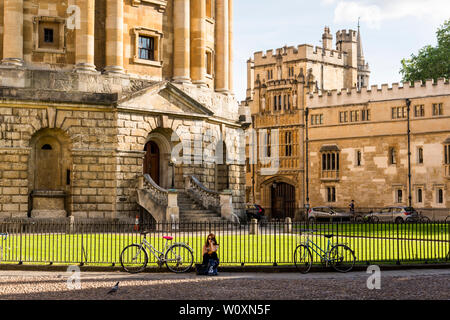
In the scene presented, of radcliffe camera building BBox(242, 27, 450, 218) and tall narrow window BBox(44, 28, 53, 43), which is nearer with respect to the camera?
tall narrow window BBox(44, 28, 53, 43)

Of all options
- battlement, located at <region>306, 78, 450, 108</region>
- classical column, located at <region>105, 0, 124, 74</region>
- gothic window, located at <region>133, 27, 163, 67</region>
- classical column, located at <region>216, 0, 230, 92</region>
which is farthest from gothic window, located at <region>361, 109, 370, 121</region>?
classical column, located at <region>105, 0, 124, 74</region>

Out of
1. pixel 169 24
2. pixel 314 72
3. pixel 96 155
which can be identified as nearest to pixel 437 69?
pixel 314 72

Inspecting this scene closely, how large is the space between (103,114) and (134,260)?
17968 millimetres

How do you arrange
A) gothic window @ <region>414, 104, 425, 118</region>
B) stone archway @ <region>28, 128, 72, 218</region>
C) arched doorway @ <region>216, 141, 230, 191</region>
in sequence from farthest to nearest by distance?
gothic window @ <region>414, 104, 425, 118</region>
arched doorway @ <region>216, 141, 230, 191</region>
stone archway @ <region>28, 128, 72, 218</region>

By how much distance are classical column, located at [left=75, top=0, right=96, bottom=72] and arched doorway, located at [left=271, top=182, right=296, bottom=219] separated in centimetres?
4099

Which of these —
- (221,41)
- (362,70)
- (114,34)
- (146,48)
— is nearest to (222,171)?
(221,41)

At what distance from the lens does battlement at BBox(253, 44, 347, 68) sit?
82625 mm

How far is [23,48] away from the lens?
3959 centimetres

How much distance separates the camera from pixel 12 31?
127ft

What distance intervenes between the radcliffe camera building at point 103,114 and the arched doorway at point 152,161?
2.6 inches

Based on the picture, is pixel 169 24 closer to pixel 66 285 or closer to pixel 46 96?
pixel 46 96

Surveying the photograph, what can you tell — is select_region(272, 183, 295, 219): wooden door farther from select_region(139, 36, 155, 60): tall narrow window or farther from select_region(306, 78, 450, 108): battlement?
select_region(139, 36, 155, 60): tall narrow window

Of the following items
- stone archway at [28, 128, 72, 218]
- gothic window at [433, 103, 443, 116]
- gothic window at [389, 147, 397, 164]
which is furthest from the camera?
gothic window at [389, 147, 397, 164]
